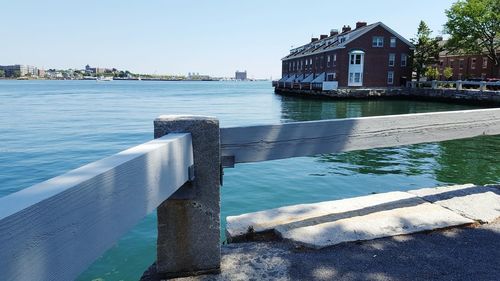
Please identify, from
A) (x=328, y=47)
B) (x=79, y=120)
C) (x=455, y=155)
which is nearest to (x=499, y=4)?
(x=328, y=47)

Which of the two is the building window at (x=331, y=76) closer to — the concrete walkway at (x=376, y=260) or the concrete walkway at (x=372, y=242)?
the concrete walkway at (x=372, y=242)

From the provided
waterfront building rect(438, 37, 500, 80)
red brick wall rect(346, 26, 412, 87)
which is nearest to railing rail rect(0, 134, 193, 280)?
red brick wall rect(346, 26, 412, 87)

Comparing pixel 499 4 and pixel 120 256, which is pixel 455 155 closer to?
pixel 120 256

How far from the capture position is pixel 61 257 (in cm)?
127

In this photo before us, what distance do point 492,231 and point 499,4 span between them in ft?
205

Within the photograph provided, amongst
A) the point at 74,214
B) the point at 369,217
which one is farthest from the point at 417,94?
the point at 74,214

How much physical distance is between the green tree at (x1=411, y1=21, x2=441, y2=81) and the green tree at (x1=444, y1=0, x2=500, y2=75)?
7.05 feet

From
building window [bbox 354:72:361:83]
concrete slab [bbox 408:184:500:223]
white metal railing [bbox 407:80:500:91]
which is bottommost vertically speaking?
concrete slab [bbox 408:184:500:223]

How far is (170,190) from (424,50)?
6411 cm

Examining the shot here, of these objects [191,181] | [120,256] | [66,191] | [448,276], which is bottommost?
[120,256]

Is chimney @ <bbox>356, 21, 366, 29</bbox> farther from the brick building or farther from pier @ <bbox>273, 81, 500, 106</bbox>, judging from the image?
pier @ <bbox>273, 81, 500, 106</bbox>

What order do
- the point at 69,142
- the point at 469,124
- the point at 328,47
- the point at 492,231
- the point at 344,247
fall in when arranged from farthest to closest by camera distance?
the point at 328,47 < the point at 69,142 < the point at 469,124 < the point at 492,231 < the point at 344,247

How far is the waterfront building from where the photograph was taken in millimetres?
59312

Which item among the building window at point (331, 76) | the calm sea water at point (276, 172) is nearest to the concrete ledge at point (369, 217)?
the calm sea water at point (276, 172)
